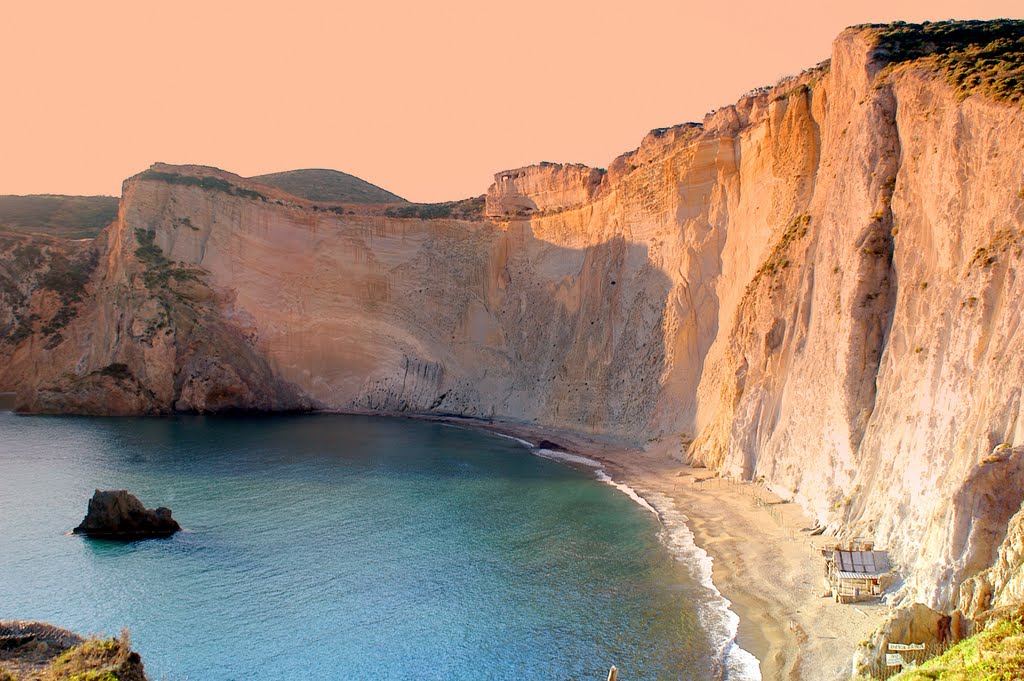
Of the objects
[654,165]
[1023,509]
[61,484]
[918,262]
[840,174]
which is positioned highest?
[654,165]

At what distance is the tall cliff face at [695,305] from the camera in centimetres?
1784

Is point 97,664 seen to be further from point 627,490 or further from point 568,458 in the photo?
point 568,458

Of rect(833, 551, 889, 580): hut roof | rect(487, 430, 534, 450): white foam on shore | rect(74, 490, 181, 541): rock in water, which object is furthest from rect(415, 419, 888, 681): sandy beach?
rect(74, 490, 181, 541): rock in water

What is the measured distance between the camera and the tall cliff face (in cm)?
1784

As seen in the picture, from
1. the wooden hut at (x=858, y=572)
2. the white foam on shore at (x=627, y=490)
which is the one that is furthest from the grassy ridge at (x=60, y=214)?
the wooden hut at (x=858, y=572)

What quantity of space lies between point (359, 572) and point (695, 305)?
81.1 feet

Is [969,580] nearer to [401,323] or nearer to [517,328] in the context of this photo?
[517,328]

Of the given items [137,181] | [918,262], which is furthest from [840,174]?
[137,181]

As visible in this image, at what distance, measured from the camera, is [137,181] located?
61531 mm

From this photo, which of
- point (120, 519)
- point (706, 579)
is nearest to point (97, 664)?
point (706, 579)

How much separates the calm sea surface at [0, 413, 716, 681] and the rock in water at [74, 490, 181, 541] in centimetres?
73

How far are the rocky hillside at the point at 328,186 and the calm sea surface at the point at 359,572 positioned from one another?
70.4m

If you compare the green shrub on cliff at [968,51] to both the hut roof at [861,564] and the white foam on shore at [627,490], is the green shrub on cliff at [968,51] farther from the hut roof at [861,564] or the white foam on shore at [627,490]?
the white foam on shore at [627,490]

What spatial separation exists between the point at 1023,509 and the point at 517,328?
45.5 meters
